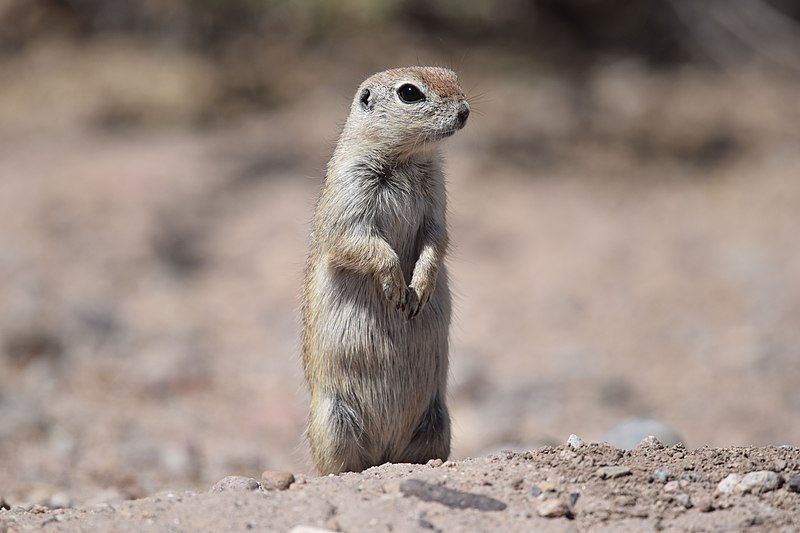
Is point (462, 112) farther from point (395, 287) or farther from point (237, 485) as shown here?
point (237, 485)

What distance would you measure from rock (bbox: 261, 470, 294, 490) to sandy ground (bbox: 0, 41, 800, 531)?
0.15 meters

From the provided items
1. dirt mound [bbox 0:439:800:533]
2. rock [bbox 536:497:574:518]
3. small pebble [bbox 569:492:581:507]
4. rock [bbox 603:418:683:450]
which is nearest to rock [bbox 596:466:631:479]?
dirt mound [bbox 0:439:800:533]

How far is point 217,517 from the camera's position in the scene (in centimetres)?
353

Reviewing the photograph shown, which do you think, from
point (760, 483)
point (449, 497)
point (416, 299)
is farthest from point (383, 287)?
point (760, 483)

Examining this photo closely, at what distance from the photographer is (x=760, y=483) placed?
369cm

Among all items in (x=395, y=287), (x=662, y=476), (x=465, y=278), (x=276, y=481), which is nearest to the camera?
(x=662, y=476)

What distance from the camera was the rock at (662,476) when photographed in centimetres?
380

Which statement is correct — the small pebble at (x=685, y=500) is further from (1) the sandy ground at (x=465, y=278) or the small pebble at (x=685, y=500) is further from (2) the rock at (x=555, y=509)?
(2) the rock at (x=555, y=509)

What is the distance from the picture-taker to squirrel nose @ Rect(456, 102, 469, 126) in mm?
4883

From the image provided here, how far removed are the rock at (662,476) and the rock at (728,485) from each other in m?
0.18

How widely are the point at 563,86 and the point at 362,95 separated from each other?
8.52 metres

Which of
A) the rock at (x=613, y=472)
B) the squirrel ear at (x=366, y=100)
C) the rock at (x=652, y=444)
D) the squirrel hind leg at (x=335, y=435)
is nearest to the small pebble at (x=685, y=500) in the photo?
the rock at (x=613, y=472)

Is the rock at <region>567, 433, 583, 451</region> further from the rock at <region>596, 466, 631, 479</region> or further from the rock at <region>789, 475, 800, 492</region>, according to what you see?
the rock at <region>789, 475, 800, 492</region>

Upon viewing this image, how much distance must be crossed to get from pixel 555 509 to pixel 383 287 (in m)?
1.52
